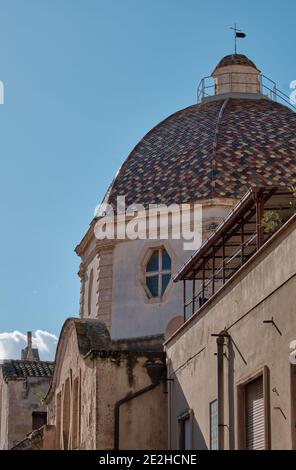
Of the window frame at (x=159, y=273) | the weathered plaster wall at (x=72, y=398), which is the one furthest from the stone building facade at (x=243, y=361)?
the window frame at (x=159, y=273)

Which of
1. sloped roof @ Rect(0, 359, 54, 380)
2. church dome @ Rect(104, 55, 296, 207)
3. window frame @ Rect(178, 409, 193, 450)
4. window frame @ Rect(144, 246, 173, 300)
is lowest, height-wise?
window frame @ Rect(178, 409, 193, 450)

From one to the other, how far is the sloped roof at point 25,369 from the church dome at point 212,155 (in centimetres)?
832

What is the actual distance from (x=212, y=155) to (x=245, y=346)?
14214 millimetres

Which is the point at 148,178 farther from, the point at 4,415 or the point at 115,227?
the point at 4,415

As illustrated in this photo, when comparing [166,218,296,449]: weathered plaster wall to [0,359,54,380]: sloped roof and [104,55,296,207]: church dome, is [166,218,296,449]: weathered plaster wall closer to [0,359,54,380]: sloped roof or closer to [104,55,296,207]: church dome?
[104,55,296,207]: church dome

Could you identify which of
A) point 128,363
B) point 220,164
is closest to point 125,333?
point 220,164

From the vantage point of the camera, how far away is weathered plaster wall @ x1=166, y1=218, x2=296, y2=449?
15117mm

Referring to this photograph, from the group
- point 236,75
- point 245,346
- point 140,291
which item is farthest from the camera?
point 236,75

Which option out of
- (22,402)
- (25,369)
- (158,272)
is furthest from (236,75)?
(22,402)

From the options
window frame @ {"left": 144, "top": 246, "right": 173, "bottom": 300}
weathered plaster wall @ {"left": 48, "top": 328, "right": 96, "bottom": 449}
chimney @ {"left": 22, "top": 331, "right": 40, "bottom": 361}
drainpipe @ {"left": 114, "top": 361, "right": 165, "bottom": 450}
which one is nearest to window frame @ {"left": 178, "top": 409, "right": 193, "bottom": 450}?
drainpipe @ {"left": 114, "top": 361, "right": 165, "bottom": 450}

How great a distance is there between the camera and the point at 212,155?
30.6 m

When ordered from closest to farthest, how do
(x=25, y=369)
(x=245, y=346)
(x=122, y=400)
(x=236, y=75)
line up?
(x=245, y=346)
(x=122, y=400)
(x=236, y=75)
(x=25, y=369)

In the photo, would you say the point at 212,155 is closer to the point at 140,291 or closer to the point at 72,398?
the point at 140,291

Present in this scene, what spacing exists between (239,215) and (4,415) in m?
21.2
